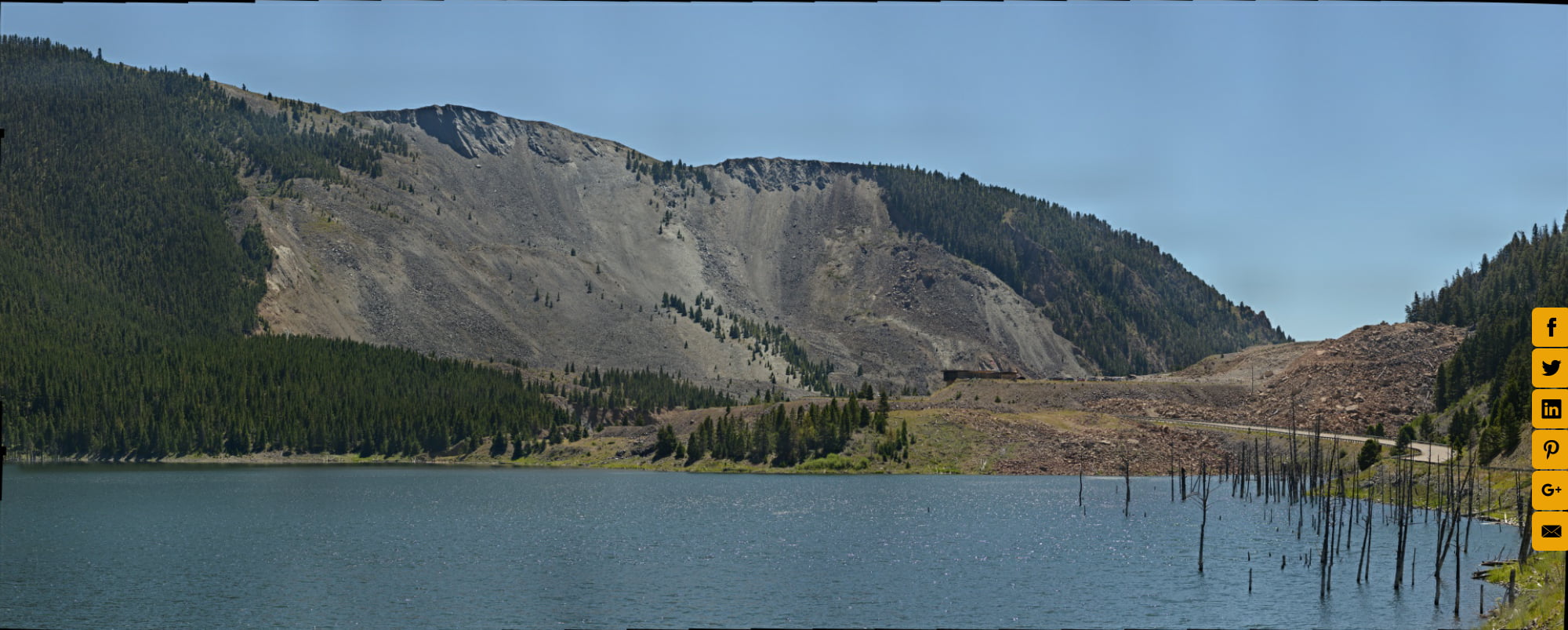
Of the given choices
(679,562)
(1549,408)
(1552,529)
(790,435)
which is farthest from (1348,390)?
(1549,408)

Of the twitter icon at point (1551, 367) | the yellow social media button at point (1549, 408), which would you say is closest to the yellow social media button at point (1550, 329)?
the twitter icon at point (1551, 367)

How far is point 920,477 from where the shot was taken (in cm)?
15600

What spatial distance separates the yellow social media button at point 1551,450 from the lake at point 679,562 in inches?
1645

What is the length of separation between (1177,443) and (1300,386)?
105 ft

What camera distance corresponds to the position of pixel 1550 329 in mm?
14000

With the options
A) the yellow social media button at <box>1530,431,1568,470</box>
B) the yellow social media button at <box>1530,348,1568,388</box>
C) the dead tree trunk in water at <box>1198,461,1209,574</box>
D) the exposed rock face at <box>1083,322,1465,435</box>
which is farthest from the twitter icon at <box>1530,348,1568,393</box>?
the exposed rock face at <box>1083,322,1465,435</box>

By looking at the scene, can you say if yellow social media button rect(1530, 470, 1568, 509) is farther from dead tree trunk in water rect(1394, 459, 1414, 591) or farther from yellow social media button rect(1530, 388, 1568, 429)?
dead tree trunk in water rect(1394, 459, 1414, 591)

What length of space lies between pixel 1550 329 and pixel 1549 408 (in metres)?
0.99

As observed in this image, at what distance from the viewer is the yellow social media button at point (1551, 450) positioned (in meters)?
14.7

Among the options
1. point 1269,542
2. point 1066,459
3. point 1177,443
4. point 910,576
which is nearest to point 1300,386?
point 1177,443

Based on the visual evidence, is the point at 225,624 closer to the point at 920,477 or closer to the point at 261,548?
the point at 261,548

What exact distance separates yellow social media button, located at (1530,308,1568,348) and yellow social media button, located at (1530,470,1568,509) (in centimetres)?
187

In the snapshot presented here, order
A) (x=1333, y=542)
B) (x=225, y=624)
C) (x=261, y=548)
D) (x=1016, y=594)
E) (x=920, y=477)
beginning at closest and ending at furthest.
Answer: (x=225, y=624)
(x=1016, y=594)
(x=1333, y=542)
(x=261, y=548)
(x=920, y=477)

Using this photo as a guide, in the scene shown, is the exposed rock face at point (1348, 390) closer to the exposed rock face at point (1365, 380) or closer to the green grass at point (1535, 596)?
the exposed rock face at point (1365, 380)
